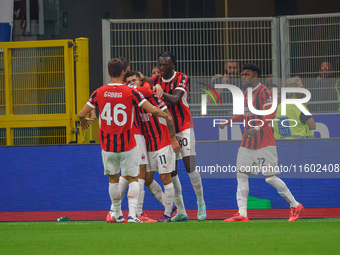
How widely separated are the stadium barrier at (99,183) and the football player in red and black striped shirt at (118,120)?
8.43 ft

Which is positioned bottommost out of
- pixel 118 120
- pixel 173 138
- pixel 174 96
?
pixel 173 138

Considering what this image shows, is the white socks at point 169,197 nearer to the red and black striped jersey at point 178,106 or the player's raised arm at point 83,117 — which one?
the red and black striped jersey at point 178,106

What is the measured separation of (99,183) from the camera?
10.6 meters

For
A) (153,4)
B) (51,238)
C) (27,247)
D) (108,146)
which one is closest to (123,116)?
(108,146)

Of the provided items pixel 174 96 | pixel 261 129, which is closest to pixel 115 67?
pixel 174 96

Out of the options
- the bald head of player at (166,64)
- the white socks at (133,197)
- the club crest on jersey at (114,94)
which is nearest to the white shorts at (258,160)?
the bald head of player at (166,64)

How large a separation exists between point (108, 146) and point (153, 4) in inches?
297

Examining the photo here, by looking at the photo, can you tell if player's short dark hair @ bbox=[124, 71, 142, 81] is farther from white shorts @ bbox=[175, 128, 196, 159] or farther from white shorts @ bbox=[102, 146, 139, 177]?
white shorts @ bbox=[102, 146, 139, 177]

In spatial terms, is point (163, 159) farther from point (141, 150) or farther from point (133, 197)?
point (133, 197)

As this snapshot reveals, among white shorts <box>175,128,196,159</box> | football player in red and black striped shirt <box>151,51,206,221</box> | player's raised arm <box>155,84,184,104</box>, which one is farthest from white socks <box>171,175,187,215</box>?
player's raised arm <box>155,84,184,104</box>

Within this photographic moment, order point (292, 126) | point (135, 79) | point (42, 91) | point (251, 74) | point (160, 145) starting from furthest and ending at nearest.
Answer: point (42, 91), point (292, 126), point (251, 74), point (135, 79), point (160, 145)

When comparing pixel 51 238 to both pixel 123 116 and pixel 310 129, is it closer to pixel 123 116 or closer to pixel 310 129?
pixel 123 116

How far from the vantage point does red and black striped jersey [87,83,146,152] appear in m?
7.89

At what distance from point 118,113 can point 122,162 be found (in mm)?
558
